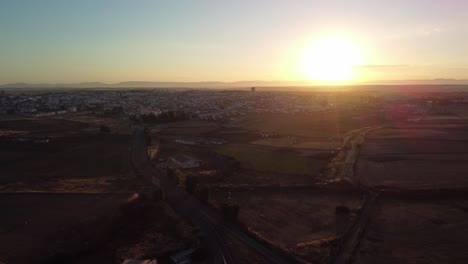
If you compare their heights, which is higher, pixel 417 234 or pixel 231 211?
pixel 231 211

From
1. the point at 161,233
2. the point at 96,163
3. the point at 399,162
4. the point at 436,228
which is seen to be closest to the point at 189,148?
the point at 96,163

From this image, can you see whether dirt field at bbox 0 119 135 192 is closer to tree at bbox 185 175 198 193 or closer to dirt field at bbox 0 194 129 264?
dirt field at bbox 0 194 129 264

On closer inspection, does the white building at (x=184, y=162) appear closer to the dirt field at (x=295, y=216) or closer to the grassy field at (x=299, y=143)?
the dirt field at (x=295, y=216)

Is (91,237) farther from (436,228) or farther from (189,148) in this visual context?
(189,148)

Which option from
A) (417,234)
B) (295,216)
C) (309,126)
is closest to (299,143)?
(309,126)

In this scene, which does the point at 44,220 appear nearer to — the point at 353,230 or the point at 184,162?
the point at 184,162

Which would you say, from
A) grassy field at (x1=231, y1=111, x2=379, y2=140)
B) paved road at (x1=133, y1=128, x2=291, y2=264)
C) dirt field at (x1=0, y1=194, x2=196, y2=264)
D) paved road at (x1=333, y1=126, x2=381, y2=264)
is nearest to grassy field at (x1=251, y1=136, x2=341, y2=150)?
grassy field at (x1=231, y1=111, x2=379, y2=140)
